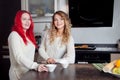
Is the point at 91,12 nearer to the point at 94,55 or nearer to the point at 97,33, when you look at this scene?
the point at 97,33

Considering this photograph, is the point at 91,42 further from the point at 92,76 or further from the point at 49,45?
the point at 92,76

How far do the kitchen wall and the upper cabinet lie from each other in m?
0.04

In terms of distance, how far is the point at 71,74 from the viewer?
6.65ft

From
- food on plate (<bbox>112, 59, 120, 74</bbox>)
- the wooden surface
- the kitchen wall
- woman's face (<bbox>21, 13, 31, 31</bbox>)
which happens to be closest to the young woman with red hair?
woman's face (<bbox>21, 13, 31, 31</bbox>)

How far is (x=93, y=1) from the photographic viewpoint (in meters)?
3.97

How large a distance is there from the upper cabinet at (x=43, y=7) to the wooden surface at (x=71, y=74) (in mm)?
1970

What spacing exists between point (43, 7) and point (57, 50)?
153 centimetres

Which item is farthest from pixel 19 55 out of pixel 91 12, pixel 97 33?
pixel 97 33

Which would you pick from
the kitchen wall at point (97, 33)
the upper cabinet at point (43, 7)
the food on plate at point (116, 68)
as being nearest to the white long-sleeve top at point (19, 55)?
the food on plate at point (116, 68)

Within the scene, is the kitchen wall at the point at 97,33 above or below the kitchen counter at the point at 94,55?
above

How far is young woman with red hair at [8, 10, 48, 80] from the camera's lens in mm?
2293

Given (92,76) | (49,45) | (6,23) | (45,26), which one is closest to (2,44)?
(6,23)

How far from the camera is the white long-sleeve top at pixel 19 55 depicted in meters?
A: 2.27

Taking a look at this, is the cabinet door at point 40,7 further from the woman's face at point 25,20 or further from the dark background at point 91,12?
the woman's face at point 25,20
